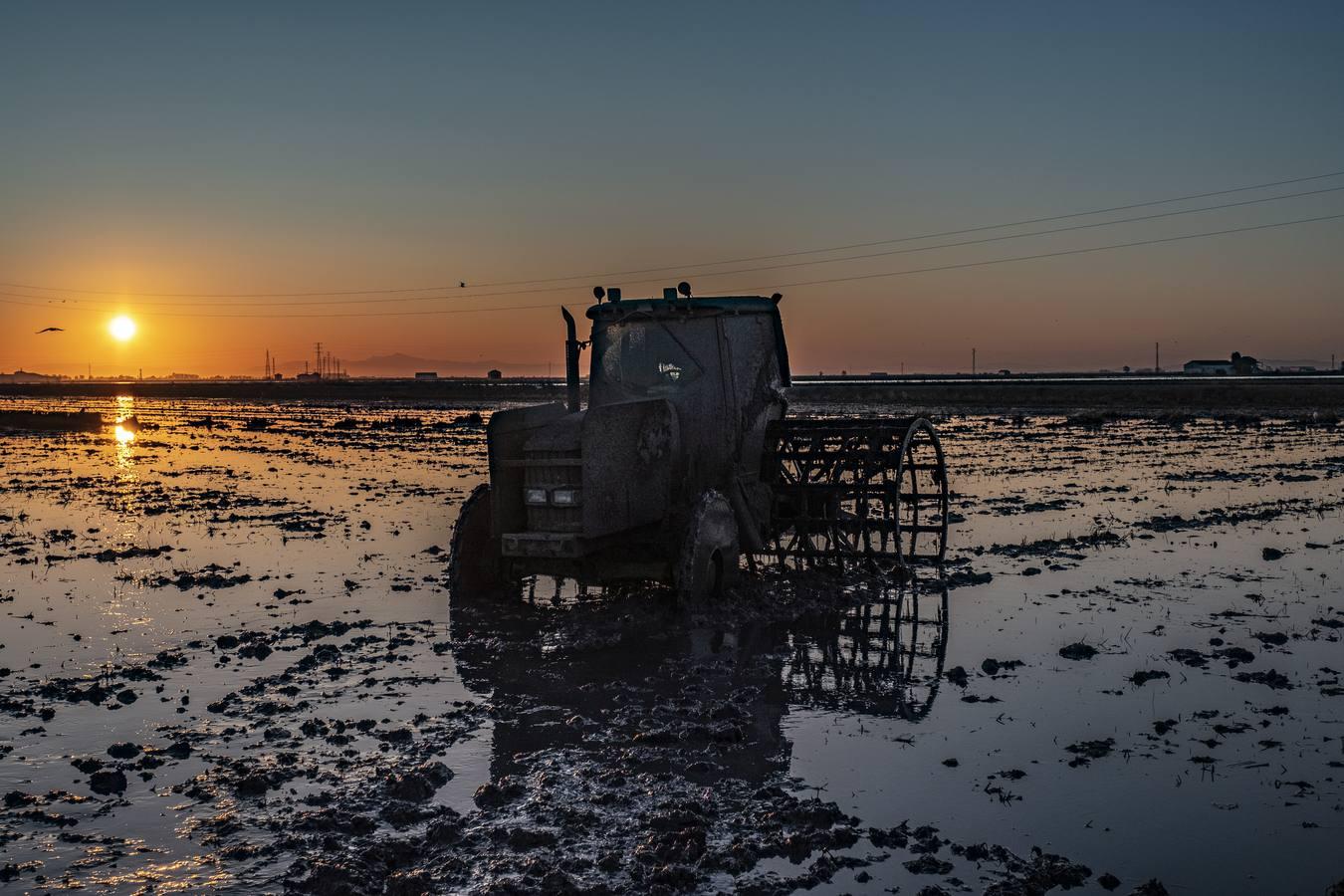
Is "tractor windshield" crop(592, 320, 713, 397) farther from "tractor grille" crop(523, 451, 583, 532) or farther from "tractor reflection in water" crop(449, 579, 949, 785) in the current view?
"tractor reflection in water" crop(449, 579, 949, 785)

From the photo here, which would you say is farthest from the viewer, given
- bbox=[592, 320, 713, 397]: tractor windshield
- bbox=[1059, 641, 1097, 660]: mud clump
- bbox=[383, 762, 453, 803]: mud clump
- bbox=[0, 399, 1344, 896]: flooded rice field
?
bbox=[592, 320, 713, 397]: tractor windshield

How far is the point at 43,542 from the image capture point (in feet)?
55.0

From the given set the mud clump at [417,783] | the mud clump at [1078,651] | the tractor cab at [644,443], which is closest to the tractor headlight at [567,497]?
the tractor cab at [644,443]

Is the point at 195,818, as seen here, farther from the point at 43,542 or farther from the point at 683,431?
the point at 43,542

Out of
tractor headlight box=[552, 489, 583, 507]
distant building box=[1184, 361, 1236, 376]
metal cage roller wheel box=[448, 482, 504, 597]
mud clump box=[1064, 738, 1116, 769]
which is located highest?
distant building box=[1184, 361, 1236, 376]

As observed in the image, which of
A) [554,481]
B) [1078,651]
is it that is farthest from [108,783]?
[1078,651]

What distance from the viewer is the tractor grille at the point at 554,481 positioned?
1069 centimetres

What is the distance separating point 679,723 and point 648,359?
5.71 m

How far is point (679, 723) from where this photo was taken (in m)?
8.05

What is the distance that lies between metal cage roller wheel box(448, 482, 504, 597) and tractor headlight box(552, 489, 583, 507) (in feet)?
6.03

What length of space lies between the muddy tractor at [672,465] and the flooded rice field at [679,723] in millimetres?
619

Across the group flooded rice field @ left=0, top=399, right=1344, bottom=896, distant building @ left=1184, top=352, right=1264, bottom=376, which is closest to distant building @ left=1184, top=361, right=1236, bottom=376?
distant building @ left=1184, top=352, right=1264, bottom=376

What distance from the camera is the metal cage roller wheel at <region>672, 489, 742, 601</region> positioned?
11.1 metres

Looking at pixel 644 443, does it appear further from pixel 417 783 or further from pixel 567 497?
pixel 417 783
